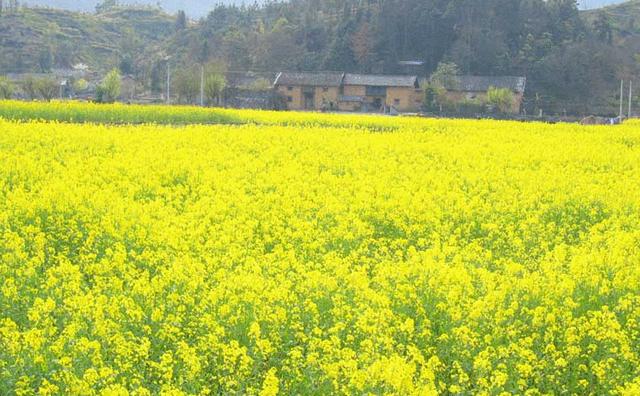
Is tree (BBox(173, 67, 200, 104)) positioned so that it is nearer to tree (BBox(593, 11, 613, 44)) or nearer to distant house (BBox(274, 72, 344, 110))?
distant house (BBox(274, 72, 344, 110))

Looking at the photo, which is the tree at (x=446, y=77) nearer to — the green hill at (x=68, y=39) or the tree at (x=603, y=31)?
the tree at (x=603, y=31)

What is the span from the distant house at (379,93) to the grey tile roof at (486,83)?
3.50 metres

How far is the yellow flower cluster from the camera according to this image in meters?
6.35

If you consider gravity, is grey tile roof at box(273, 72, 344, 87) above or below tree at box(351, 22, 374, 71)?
below

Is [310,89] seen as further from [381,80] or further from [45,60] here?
[45,60]

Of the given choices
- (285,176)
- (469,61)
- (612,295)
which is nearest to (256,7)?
(469,61)

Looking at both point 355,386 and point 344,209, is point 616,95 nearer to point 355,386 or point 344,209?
point 344,209

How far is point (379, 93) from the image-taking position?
74.1m

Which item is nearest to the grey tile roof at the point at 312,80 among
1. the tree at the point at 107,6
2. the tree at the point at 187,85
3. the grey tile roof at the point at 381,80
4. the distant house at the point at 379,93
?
the grey tile roof at the point at 381,80

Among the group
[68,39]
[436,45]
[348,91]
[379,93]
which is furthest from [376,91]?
[68,39]

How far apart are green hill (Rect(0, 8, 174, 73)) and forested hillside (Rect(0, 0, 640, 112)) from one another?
2.69ft

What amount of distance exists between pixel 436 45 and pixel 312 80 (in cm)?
1790

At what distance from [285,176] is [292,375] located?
31.1ft

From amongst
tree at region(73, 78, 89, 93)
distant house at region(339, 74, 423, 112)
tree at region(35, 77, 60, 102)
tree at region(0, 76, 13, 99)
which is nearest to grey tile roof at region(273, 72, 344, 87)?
distant house at region(339, 74, 423, 112)
